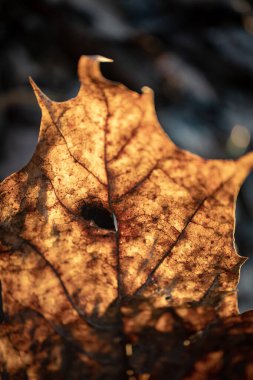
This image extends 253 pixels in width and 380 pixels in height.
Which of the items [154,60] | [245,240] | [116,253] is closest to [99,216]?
[116,253]

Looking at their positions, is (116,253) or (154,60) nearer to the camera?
(116,253)

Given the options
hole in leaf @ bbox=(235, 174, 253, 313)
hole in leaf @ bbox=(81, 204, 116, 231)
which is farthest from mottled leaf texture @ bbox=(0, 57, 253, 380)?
hole in leaf @ bbox=(235, 174, 253, 313)

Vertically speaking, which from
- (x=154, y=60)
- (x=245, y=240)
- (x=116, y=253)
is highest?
(x=154, y=60)

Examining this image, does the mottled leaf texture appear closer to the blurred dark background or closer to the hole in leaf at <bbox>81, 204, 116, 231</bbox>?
the hole in leaf at <bbox>81, 204, 116, 231</bbox>

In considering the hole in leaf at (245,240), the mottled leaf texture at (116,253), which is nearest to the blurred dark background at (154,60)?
the hole in leaf at (245,240)

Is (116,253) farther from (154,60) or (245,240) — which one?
(154,60)

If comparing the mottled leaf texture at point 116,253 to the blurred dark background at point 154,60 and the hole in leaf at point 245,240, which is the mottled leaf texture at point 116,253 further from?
the blurred dark background at point 154,60
